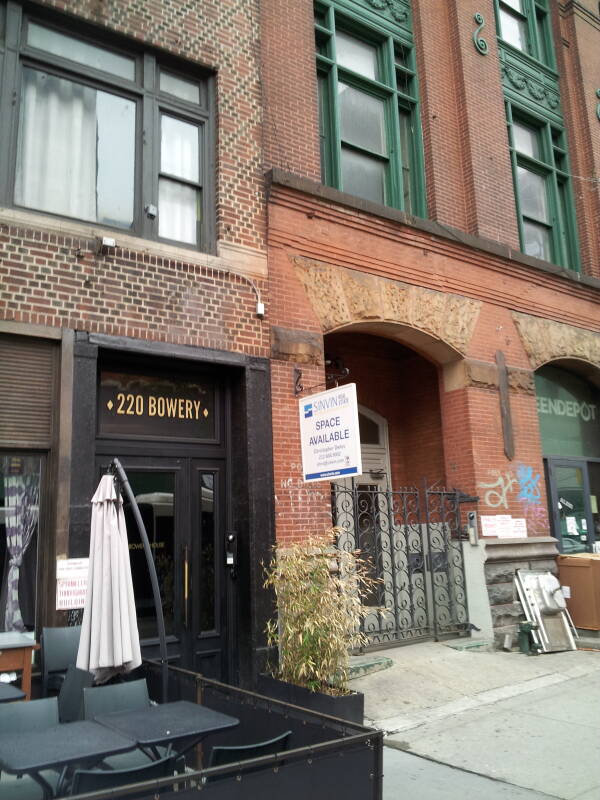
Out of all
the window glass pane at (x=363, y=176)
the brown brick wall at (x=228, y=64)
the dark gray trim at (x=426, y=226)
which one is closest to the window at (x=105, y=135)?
the brown brick wall at (x=228, y=64)

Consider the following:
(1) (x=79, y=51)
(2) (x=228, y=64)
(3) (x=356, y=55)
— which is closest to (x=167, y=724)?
(1) (x=79, y=51)

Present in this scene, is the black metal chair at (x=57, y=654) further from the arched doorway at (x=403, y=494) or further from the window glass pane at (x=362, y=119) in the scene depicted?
the window glass pane at (x=362, y=119)

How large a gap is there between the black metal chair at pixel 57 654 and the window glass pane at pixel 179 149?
5363 mm

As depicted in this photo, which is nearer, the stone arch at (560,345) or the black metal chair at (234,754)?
the black metal chair at (234,754)

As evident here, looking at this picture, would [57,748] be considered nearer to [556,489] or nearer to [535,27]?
[556,489]

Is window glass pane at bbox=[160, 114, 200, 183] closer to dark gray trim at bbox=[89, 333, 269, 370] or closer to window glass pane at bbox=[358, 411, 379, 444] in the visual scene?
dark gray trim at bbox=[89, 333, 269, 370]

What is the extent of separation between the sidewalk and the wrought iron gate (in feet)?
1.29

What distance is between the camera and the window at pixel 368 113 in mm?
10938

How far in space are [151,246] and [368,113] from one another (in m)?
5.46

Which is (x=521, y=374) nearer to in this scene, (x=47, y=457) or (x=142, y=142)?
(x=142, y=142)

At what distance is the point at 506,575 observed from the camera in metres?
10.4

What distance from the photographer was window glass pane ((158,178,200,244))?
841 centimetres

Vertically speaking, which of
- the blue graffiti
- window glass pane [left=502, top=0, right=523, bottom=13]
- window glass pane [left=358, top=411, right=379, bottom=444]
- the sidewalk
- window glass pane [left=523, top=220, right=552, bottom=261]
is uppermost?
window glass pane [left=502, top=0, right=523, bottom=13]

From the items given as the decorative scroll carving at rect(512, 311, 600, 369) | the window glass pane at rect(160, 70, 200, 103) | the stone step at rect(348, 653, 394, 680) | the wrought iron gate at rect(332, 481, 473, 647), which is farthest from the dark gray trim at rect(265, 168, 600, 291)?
the stone step at rect(348, 653, 394, 680)
